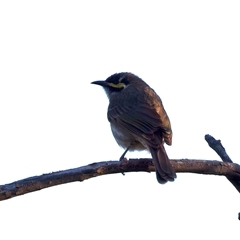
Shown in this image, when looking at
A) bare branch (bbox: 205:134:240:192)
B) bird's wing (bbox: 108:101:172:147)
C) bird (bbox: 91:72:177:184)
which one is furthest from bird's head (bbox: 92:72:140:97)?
bare branch (bbox: 205:134:240:192)

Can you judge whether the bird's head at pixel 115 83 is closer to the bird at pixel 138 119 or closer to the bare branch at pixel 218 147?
the bird at pixel 138 119

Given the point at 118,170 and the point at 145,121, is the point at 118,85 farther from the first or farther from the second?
the point at 118,170

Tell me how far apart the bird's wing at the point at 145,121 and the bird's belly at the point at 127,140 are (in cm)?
8

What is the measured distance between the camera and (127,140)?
8500 mm

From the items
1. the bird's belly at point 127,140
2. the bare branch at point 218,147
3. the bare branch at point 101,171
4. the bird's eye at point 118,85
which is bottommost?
the bare branch at point 101,171

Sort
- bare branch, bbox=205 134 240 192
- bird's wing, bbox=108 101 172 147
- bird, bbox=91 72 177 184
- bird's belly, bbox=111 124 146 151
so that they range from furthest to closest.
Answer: bird's belly, bbox=111 124 146 151
bird's wing, bbox=108 101 172 147
bird, bbox=91 72 177 184
bare branch, bbox=205 134 240 192

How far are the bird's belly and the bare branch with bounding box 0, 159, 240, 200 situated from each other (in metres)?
1.54

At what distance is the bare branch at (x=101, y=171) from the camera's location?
15.1 feet

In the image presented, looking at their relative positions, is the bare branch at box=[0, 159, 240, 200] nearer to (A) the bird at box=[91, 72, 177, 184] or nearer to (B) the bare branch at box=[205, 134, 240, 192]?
(B) the bare branch at box=[205, 134, 240, 192]

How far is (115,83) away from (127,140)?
77.5 inches

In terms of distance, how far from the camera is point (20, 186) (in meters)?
4.59

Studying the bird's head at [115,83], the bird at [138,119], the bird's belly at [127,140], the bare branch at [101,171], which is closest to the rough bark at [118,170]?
the bare branch at [101,171]

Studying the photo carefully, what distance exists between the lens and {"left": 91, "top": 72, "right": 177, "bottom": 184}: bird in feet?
24.0

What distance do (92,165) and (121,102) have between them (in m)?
4.29
